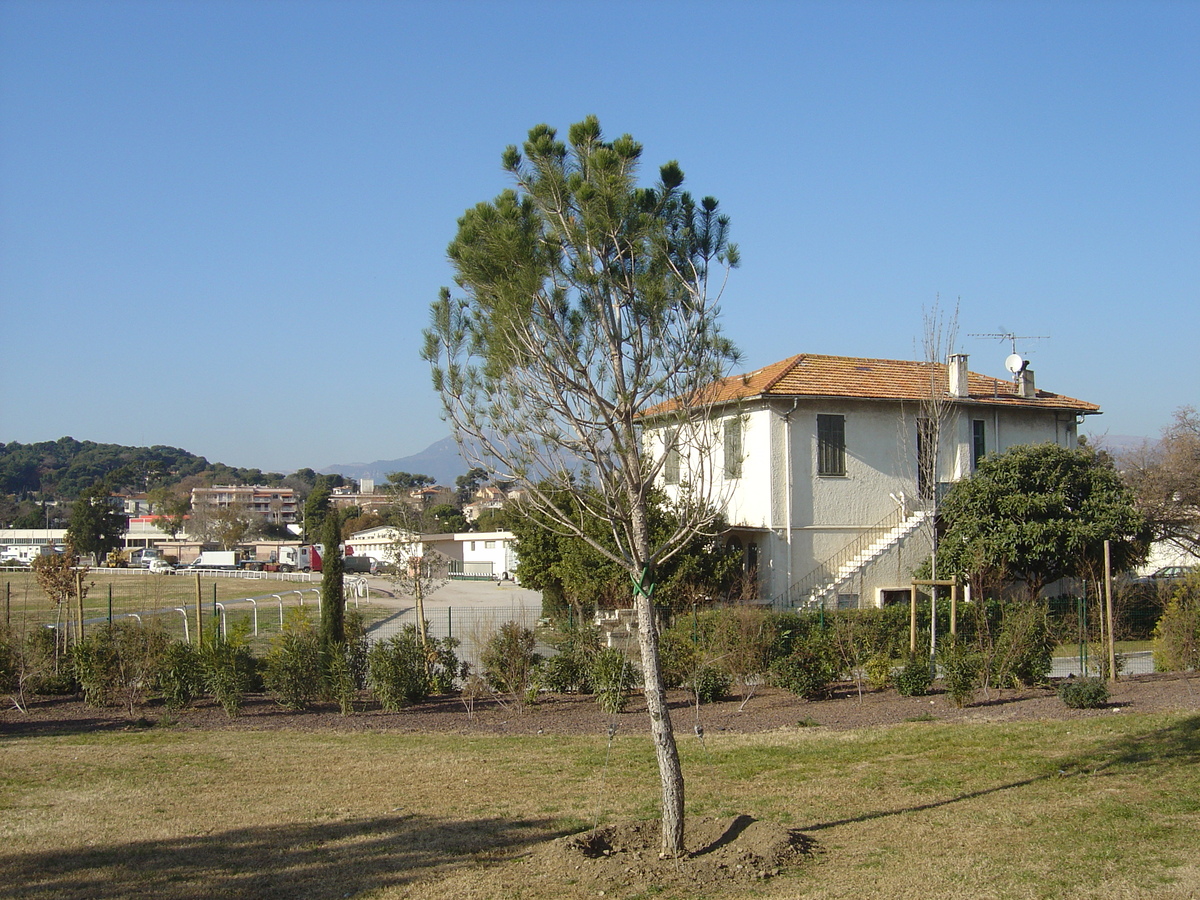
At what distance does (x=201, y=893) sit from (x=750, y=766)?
5.51 m

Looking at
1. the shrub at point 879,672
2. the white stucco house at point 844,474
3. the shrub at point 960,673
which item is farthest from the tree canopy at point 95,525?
the shrub at point 960,673

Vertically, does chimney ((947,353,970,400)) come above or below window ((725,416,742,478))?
above

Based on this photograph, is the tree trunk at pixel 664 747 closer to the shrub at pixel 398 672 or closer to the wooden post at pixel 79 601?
the shrub at pixel 398 672

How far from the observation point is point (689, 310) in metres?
6.90

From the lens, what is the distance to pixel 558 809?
26.6ft

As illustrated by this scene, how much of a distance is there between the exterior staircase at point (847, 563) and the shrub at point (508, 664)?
11.2 metres

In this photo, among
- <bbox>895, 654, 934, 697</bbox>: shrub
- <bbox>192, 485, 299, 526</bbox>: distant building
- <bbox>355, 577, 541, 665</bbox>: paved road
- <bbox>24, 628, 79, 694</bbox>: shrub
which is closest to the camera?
<bbox>895, 654, 934, 697</bbox>: shrub

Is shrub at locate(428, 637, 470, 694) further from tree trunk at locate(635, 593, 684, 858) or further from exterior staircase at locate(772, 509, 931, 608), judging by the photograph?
exterior staircase at locate(772, 509, 931, 608)

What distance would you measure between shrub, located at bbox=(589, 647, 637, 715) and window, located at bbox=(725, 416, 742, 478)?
650 centimetres

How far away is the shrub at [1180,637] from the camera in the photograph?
50.1 ft

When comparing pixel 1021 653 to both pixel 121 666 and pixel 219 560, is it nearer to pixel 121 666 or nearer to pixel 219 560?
→ pixel 121 666

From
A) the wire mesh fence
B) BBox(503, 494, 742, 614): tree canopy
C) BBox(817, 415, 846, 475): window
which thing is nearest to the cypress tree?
the wire mesh fence

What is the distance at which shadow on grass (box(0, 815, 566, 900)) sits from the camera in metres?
6.14

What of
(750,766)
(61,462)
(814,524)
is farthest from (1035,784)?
(61,462)
